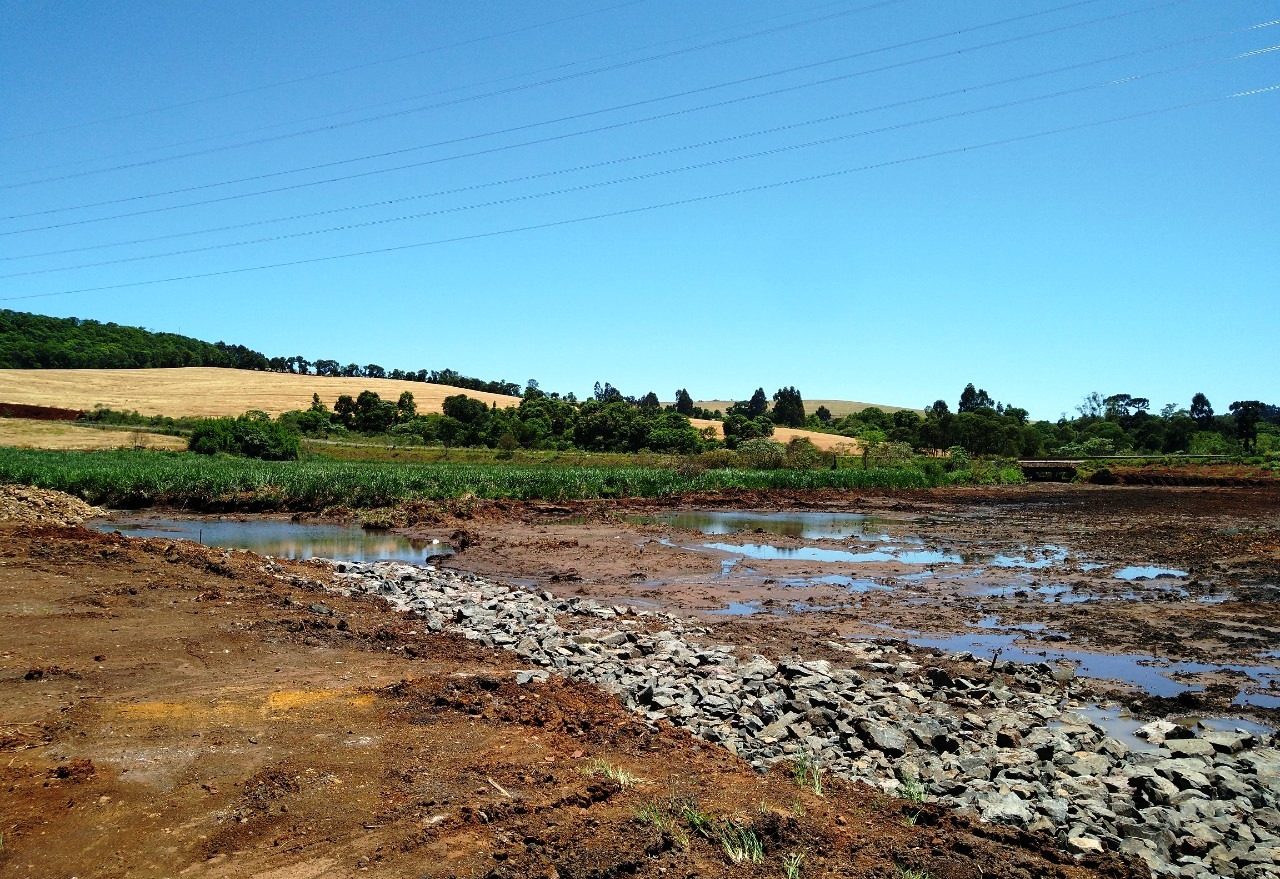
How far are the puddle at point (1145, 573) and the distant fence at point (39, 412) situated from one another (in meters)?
77.1

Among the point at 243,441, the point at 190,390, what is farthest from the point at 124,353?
the point at 243,441

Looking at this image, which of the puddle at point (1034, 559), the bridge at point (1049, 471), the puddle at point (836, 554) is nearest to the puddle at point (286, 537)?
the puddle at point (836, 554)

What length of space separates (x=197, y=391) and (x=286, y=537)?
75.2m

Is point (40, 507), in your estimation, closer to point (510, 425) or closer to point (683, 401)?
point (510, 425)

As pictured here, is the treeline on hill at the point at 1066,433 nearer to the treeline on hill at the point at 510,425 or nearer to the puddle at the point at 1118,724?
the treeline on hill at the point at 510,425

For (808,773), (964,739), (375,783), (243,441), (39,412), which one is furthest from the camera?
(39,412)

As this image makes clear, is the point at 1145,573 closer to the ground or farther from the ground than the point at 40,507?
closer to the ground

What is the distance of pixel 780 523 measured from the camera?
1460 inches

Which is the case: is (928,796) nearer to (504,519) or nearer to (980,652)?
(980,652)

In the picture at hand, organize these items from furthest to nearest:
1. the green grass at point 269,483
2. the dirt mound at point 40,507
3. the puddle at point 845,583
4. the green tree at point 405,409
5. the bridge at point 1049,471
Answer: the green tree at point 405,409
the bridge at point 1049,471
the green grass at point 269,483
the dirt mound at point 40,507
the puddle at point 845,583

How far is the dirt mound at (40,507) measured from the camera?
77.3 ft

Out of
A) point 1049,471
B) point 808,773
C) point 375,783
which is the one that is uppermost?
point 1049,471

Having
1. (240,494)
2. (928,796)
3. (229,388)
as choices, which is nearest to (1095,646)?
(928,796)

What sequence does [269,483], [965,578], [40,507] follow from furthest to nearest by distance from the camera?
[269,483] → [40,507] → [965,578]
